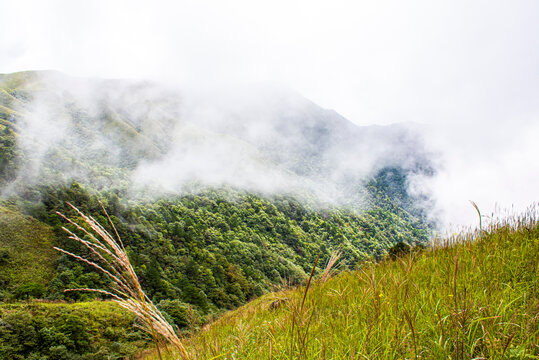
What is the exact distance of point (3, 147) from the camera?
146 metres

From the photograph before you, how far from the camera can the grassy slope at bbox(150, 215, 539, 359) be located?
5.57 feet

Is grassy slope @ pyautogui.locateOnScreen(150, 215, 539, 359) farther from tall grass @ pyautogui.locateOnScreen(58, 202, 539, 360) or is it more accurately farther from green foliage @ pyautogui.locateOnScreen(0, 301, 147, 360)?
green foliage @ pyautogui.locateOnScreen(0, 301, 147, 360)

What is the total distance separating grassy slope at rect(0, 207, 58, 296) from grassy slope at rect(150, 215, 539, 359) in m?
121

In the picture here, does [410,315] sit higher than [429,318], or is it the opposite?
[429,318]

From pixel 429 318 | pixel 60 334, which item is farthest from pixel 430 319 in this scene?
pixel 60 334

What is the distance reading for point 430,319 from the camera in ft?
6.95

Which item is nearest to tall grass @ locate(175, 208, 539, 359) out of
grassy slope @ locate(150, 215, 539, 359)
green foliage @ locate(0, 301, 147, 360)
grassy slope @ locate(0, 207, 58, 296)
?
grassy slope @ locate(150, 215, 539, 359)

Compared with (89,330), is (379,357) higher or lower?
higher

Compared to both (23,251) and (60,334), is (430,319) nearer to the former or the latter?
(60,334)

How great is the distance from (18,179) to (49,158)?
39254 millimetres

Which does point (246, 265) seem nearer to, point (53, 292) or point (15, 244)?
point (53, 292)

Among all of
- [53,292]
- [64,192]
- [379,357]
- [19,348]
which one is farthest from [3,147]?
[379,357]

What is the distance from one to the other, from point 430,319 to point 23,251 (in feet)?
445

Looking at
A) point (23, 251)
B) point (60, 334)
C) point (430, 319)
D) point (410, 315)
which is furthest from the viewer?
point (23, 251)
